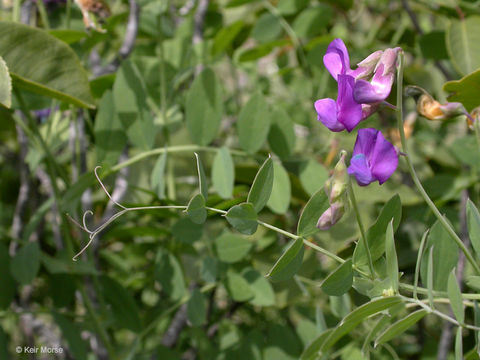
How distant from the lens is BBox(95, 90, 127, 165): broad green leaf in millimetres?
717

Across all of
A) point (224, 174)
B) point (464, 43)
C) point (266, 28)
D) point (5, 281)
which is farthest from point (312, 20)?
point (5, 281)

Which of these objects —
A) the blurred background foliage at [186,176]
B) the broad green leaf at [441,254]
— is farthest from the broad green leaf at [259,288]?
the broad green leaf at [441,254]

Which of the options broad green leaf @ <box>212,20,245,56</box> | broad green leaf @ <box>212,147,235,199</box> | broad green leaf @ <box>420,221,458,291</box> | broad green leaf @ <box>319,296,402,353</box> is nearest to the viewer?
broad green leaf @ <box>319,296,402,353</box>

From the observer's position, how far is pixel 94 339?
0.82m

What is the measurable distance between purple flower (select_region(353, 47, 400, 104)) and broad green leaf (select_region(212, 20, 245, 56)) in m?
0.49

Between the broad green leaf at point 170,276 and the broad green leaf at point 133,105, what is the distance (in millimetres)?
146

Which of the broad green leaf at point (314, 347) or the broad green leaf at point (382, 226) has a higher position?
the broad green leaf at point (382, 226)

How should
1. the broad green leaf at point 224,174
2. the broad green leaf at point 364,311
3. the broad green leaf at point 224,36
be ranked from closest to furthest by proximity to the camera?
the broad green leaf at point 364,311 → the broad green leaf at point 224,174 → the broad green leaf at point 224,36

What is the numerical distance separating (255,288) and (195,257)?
4.4 inches

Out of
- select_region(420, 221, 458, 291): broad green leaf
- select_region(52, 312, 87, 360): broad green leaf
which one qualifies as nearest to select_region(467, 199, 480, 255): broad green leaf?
select_region(420, 221, 458, 291): broad green leaf

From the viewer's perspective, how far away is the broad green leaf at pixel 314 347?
0.48 metres

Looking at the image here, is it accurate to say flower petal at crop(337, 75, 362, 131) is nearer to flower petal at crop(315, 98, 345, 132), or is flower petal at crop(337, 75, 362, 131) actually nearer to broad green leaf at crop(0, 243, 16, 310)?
flower petal at crop(315, 98, 345, 132)

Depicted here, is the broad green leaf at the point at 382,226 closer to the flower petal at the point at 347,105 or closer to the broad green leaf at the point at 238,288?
the flower petal at the point at 347,105

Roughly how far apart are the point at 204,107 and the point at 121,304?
0.91ft
